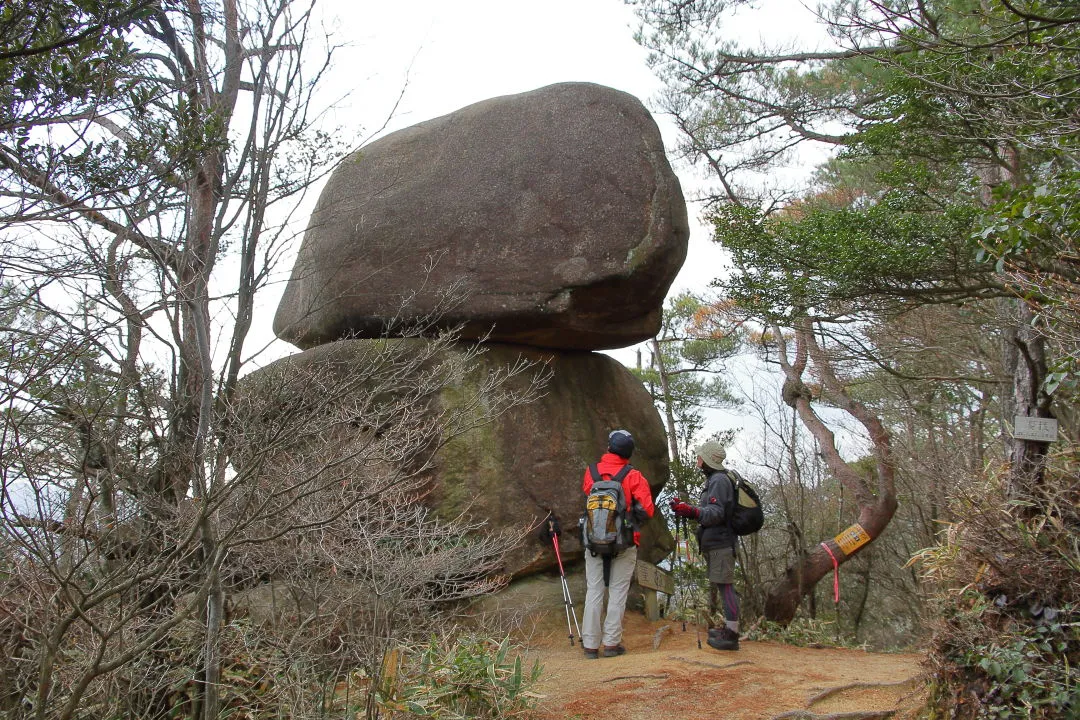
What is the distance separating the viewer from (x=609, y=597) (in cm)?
605

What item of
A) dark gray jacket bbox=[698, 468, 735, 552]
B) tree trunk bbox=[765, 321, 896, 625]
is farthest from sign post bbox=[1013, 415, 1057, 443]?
tree trunk bbox=[765, 321, 896, 625]

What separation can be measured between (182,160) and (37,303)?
1.00m

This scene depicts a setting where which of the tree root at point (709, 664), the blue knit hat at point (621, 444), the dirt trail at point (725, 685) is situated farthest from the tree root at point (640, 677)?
the blue knit hat at point (621, 444)

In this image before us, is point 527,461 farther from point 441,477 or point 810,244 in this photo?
point 810,244

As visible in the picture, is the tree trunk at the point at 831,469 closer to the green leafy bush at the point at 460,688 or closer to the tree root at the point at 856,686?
the tree root at the point at 856,686

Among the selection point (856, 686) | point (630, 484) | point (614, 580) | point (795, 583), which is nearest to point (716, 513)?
point (630, 484)

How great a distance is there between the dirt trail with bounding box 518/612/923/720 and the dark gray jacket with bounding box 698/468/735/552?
777 mm

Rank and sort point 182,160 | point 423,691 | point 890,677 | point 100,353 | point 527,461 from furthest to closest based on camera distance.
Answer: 1. point 527,461
2. point 890,677
3. point 100,353
4. point 423,691
5. point 182,160

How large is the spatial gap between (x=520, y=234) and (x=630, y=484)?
2510mm

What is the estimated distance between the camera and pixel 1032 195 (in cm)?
436

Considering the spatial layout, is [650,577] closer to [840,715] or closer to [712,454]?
[712,454]

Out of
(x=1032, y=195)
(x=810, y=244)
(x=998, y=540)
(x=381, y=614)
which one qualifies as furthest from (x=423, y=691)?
(x=810, y=244)

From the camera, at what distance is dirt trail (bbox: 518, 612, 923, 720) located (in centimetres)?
453

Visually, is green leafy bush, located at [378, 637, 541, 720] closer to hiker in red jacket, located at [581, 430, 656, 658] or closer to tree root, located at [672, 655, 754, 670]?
tree root, located at [672, 655, 754, 670]
